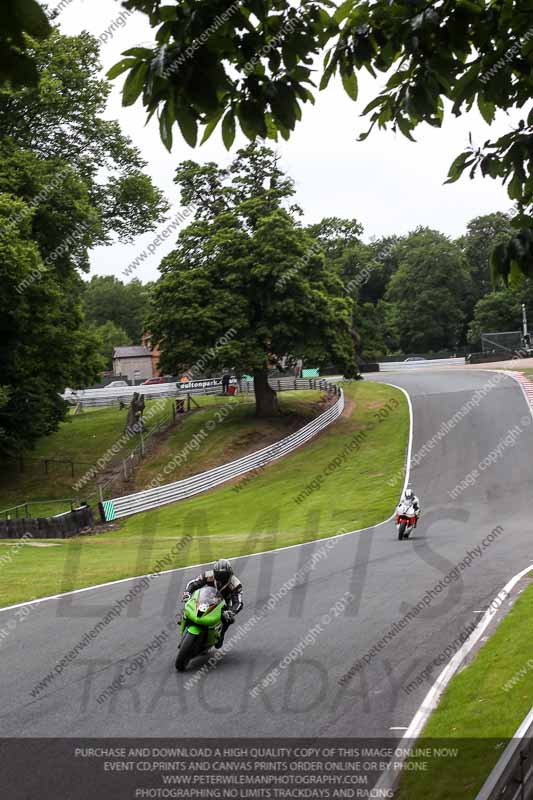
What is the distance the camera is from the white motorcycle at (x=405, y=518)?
21.8m

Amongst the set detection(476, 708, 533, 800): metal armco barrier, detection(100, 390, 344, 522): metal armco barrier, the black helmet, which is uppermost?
detection(476, 708, 533, 800): metal armco barrier

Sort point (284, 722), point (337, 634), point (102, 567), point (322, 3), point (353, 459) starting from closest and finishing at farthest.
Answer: point (322, 3), point (284, 722), point (337, 634), point (102, 567), point (353, 459)

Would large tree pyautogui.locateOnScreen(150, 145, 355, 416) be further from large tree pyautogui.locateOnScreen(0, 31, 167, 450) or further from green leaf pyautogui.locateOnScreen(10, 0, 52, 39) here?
green leaf pyautogui.locateOnScreen(10, 0, 52, 39)

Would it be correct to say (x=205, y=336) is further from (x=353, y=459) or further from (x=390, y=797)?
(x=390, y=797)

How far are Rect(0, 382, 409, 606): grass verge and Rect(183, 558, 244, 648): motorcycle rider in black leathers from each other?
5608 millimetres

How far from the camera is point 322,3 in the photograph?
5.35 m

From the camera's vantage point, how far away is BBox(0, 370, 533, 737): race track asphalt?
8.13 m

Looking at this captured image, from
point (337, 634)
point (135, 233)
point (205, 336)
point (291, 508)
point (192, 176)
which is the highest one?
point (192, 176)

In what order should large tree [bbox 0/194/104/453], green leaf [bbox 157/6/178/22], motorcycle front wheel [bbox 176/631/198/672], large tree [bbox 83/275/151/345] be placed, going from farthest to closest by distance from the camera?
large tree [bbox 83/275/151/345], large tree [bbox 0/194/104/453], motorcycle front wheel [bbox 176/631/198/672], green leaf [bbox 157/6/178/22]

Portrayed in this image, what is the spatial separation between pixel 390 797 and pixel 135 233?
4402 cm

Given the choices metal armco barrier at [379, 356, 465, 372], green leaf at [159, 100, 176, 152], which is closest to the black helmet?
green leaf at [159, 100, 176, 152]

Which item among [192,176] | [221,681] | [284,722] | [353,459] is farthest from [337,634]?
[192,176]

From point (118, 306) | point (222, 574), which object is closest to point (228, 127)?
point (222, 574)

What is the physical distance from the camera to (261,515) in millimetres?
32219
